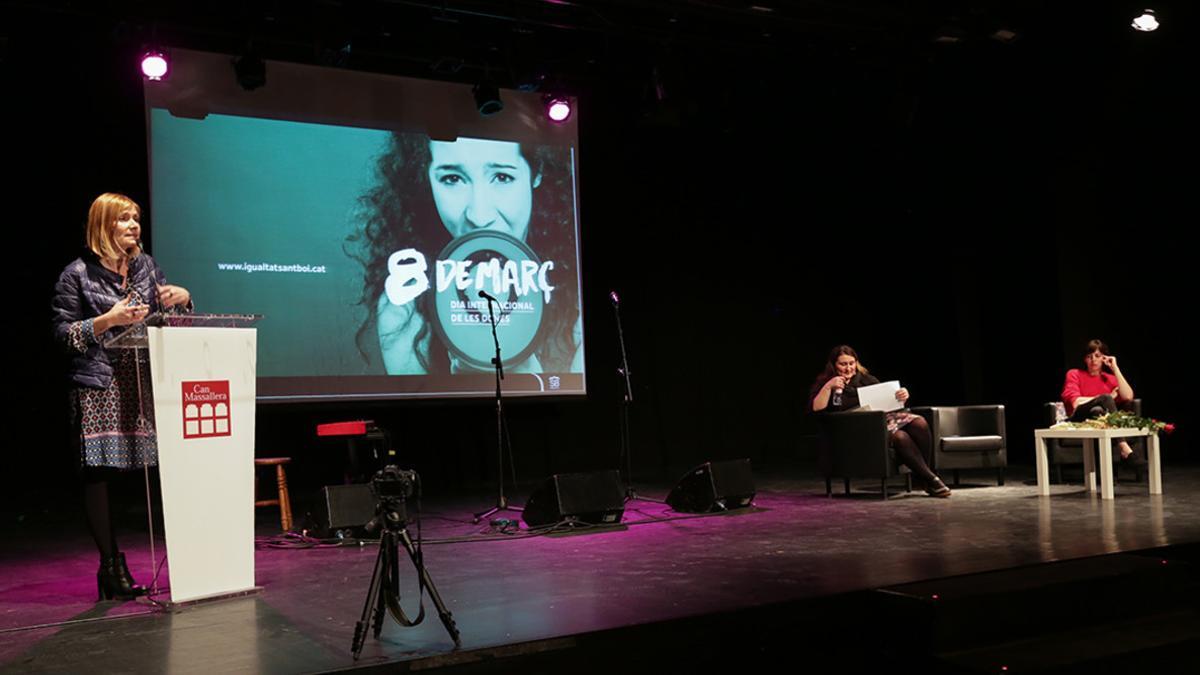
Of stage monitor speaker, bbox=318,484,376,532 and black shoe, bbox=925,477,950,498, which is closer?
stage monitor speaker, bbox=318,484,376,532

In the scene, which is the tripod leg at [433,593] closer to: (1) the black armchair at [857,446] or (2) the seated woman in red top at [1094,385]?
(1) the black armchair at [857,446]

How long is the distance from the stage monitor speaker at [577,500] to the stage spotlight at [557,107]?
316cm

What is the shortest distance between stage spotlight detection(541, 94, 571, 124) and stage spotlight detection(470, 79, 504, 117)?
550 mm

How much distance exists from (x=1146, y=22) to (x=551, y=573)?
6.01 metres

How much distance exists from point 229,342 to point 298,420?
3741 millimetres

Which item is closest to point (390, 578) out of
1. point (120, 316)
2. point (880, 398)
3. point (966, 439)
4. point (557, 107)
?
point (120, 316)

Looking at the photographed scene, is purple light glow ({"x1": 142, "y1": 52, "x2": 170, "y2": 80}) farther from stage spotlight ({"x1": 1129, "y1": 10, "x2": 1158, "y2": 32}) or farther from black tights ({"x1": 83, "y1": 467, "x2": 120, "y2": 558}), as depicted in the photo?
stage spotlight ({"x1": 1129, "y1": 10, "x2": 1158, "y2": 32})

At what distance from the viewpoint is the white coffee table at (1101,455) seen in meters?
6.10

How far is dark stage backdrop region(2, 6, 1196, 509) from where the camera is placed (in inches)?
317

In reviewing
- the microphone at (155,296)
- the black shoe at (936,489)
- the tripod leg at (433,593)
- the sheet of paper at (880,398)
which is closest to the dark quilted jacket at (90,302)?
the microphone at (155,296)

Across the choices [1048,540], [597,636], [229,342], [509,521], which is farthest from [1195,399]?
[229,342]

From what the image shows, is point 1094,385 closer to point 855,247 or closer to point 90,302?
point 855,247

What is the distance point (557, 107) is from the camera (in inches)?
297

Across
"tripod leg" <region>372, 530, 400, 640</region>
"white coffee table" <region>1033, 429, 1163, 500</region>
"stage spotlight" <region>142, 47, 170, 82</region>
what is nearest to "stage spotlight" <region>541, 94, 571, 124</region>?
"stage spotlight" <region>142, 47, 170, 82</region>
